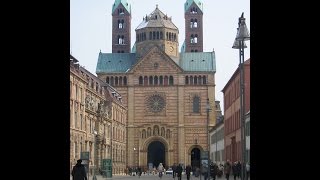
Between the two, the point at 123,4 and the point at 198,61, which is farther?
the point at 123,4

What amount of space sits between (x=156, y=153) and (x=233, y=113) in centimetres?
3616

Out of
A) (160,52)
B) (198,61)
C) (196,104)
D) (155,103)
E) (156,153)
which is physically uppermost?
(160,52)

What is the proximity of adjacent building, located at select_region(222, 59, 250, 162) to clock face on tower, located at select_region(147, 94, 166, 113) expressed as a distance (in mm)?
20321

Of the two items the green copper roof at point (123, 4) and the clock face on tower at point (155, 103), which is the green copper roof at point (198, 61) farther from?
the green copper roof at point (123, 4)

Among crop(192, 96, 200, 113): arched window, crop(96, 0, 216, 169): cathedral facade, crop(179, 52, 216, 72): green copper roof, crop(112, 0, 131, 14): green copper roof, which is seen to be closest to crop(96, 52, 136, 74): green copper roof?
crop(96, 0, 216, 169): cathedral facade

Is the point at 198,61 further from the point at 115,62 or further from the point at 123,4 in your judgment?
the point at 123,4

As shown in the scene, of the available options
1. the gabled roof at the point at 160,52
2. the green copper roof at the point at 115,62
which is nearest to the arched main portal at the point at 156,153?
the gabled roof at the point at 160,52

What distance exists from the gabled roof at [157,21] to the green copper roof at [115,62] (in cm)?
555

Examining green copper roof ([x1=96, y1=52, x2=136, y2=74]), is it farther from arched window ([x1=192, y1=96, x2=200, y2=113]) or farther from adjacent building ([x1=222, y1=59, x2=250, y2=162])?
adjacent building ([x1=222, y1=59, x2=250, y2=162])

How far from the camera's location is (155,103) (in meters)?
97.8

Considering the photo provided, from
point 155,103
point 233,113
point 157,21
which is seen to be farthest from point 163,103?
point 233,113

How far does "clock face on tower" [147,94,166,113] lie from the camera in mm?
97525

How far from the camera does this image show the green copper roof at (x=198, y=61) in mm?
102125
